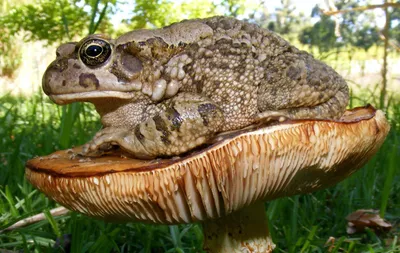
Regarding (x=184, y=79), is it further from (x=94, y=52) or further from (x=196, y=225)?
(x=196, y=225)

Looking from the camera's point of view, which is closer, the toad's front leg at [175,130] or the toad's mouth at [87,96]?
the toad's front leg at [175,130]

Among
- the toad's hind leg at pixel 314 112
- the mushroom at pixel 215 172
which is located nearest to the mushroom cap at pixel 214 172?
the mushroom at pixel 215 172

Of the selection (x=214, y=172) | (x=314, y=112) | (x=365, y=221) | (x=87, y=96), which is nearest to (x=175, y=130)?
(x=214, y=172)

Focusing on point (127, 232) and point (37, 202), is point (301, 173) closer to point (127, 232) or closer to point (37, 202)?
point (127, 232)

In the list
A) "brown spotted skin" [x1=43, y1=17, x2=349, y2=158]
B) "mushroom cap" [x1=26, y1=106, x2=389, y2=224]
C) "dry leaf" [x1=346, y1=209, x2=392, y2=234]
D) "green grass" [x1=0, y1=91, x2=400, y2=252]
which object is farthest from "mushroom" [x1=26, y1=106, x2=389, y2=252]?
"dry leaf" [x1=346, y1=209, x2=392, y2=234]

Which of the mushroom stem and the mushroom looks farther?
the mushroom stem

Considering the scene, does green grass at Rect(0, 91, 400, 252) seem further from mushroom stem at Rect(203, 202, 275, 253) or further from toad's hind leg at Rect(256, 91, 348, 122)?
toad's hind leg at Rect(256, 91, 348, 122)

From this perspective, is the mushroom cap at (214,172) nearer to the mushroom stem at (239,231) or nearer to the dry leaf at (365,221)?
the mushroom stem at (239,231)
